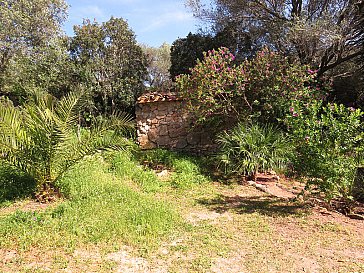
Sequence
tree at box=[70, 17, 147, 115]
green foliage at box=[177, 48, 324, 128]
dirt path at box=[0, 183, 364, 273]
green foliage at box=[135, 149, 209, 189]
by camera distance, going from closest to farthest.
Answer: dirt path at box=[0, 183, 364, 273]
green foliage at box=[135, 149, 209, 189]
green foliage at box=[177, 48, 324, 128]
tree at box=[70, 17, 147, 115]

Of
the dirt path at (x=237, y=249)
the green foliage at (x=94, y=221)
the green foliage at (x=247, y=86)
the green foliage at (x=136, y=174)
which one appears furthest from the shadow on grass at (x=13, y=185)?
the green foliage at (x=247, y=86)

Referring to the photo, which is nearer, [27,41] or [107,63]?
[107,63]

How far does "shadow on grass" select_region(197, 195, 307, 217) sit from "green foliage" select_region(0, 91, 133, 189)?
1.85 m

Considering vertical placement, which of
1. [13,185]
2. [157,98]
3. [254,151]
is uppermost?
[157,98]

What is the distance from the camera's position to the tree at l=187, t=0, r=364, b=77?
719 cm

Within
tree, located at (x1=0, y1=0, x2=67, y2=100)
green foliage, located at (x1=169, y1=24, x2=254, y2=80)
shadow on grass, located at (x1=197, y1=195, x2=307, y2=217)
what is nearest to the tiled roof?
green foliage, located at (x1=169, y1=24, x2=254, y2=80)

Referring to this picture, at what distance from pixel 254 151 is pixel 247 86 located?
1.56 meters

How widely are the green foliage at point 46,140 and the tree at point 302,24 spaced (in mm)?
5240

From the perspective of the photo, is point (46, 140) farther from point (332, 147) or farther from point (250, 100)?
point (250, 100)

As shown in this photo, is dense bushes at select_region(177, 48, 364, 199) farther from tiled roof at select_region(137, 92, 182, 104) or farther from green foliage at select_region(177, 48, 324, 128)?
tiled roof at select_region(137, 92, 182, 104)

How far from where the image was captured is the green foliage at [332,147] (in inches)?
162

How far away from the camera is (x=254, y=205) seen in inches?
197

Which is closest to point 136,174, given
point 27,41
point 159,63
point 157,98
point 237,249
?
point 157,98

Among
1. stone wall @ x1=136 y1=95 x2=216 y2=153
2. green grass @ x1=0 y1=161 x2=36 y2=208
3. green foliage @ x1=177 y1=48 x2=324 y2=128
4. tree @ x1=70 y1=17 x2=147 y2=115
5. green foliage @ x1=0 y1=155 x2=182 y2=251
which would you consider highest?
tree @ x1=70 y1=17 x2=147 y2=115
